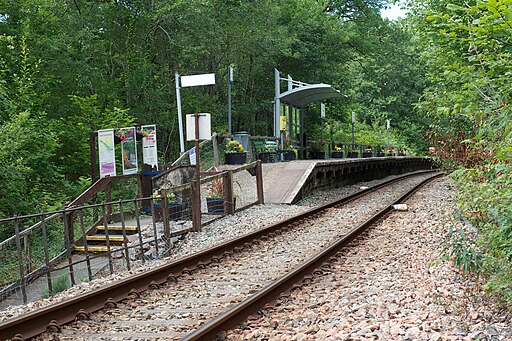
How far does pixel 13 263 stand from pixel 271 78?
2270 centimetres

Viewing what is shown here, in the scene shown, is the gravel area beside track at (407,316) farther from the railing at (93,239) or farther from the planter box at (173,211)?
the planter box at (173,211)

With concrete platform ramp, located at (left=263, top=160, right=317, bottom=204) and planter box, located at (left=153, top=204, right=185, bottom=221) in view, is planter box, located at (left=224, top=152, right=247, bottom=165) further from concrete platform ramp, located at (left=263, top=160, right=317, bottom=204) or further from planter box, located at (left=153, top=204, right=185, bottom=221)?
planter box, located at (left=153, top=204, right=185, bottom=221)

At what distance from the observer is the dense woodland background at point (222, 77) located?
6152 mm

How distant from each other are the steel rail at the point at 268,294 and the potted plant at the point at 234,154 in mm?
9884

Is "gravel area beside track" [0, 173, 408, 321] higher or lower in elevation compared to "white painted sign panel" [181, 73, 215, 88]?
lower

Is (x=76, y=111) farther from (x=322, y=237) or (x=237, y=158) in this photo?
(x=322, y=237)

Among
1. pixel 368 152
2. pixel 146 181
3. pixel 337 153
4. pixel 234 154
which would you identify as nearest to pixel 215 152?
pixel 234 154

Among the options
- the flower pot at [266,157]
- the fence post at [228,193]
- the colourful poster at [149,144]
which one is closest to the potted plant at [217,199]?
the fence post at [228,193]

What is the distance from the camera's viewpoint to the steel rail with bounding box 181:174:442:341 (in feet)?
15.9

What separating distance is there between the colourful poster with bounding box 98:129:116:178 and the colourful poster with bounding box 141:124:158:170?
124 centimetres

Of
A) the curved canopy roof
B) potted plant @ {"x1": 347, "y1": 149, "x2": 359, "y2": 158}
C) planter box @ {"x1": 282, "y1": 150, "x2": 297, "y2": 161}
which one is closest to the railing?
planter box @ {"x1": 282, "y1": 150, "x2": 297, "y2": 161}

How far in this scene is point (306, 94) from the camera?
24328 mm

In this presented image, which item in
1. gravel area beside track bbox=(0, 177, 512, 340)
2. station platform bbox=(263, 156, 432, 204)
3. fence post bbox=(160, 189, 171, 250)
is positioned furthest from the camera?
station platform bbox=(263, 156, 432, 204)

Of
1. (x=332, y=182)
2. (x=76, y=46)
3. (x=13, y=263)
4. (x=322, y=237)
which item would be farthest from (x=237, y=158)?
(x=13, y=263)
